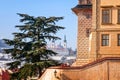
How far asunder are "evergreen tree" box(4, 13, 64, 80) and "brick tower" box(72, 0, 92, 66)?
22.6 feet

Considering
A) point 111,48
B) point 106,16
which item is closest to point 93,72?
point 111,48

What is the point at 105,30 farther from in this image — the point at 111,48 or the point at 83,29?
the point at 83,29

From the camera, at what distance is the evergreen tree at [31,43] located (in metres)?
43.4

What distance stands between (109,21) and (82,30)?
9.66 m

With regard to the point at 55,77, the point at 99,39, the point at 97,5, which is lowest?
the point at 55,77

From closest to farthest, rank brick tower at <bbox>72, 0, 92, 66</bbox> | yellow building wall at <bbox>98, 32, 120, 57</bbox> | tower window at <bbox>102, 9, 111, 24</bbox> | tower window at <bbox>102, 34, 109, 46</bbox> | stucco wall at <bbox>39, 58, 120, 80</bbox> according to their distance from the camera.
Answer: stucco wall at <bbox>39, 58, 120, 80</bbox>, yellow building wall at <bbox>98, 32, 120, 57</bbox>, tower window at <bbox>102, 9, 111, 24</bbox>, tower window at <bbox>102, 34, 109, 46</bbox>, brick tower at <bbox>72, 0, 92, 66</bbox>

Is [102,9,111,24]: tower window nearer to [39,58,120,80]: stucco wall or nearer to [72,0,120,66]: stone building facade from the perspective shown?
[72,0,120,66]: stone building facade

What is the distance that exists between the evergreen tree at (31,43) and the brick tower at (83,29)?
6.89 m

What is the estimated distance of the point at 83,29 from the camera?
52.4m

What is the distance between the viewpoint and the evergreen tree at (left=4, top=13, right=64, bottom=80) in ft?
143

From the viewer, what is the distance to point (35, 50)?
43188mm

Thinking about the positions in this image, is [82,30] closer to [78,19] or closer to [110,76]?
[78,19]

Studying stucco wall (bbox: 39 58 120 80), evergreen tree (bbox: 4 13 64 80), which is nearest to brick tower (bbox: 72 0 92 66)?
Result: evergreen tree (bbox: 4 13 64 80)

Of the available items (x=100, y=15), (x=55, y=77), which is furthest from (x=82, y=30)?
(x=55, y=77)
